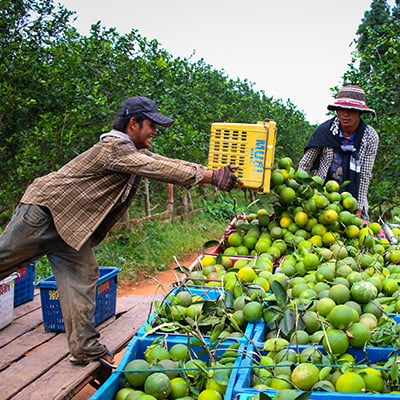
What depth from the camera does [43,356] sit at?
2.79 metres

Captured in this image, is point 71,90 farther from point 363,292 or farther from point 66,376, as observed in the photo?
point 363,292

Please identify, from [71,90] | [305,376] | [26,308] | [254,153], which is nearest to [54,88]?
[71,90]

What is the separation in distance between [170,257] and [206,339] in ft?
16.4

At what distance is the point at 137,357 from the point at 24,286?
1987 mm

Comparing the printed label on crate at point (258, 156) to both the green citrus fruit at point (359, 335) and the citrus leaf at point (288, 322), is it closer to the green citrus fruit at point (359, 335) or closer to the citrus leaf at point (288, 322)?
the citrus leaf at point (288, 322)

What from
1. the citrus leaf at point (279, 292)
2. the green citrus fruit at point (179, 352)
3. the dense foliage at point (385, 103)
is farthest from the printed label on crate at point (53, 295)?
the dense foliage at point (385, 103)

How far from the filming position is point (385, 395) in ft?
4.93

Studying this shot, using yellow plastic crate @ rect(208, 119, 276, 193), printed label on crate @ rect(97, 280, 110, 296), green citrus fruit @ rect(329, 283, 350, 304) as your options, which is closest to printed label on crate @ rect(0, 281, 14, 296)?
printed label on crate @ rect(97, 280, 110, 296)

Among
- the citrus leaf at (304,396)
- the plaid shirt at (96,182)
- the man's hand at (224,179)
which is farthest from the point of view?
the man's hand at (224,179)

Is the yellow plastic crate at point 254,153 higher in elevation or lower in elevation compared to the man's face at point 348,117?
lower

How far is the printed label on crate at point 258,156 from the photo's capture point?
2990 millimetres

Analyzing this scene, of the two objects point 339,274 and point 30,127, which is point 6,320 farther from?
point 30,127

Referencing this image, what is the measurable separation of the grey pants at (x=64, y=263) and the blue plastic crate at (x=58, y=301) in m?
0.47

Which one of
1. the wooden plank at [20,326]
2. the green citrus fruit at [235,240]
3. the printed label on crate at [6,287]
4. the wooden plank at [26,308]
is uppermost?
the green citrus fruit at [235,240]
